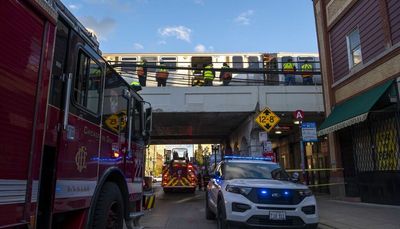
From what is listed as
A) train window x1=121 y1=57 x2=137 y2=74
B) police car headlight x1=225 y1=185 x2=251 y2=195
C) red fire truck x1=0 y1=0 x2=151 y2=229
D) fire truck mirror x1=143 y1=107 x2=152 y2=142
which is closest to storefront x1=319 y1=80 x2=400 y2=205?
police car headlight x1=225 y1=185 x2=251 y2=195

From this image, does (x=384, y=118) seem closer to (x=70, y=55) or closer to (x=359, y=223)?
(x=359, y=223)

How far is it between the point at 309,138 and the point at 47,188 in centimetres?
1080

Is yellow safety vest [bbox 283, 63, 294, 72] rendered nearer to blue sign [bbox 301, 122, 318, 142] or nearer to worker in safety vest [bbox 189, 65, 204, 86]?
worker in safety vest [bbox 189, 65, 204, 86]

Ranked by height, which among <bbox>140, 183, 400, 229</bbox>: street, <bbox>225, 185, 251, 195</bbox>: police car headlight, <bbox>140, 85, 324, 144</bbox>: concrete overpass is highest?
<bbox>140, 85, 324, 144</bbox>: concrete overpass

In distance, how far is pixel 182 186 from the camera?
94.4 feet

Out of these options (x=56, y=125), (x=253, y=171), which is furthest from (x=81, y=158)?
(x=253, y=171)

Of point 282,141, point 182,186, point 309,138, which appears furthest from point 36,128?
point 282,141

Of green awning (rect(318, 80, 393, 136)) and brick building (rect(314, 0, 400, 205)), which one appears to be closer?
green awning (rect(318, 80, 393, 136))

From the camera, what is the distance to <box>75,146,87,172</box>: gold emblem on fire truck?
208 inches

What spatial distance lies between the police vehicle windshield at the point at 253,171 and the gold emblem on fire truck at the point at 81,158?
5.23 m

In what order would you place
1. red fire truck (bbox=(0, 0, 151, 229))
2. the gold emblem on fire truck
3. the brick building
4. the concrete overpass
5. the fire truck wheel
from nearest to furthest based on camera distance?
red fire truck (bbox=(0, 0, 151, 229)) < the gold emblem on fire truck < the fire truck wheel < the brick building < the concrete overpass

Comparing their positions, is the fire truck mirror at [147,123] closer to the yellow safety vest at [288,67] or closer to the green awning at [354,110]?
the green awning at [354,110]

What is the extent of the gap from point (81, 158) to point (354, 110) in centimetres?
1142

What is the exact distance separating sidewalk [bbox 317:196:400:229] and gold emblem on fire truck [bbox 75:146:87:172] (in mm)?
6990
